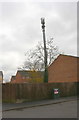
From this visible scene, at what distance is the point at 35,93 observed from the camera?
2002 cm

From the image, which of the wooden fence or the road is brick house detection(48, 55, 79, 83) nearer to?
the wooden fence

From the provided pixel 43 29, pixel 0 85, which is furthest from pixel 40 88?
pixel 43 29

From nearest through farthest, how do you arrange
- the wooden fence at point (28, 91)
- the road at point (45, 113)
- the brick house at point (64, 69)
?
the road at point (45, 113), the wooden fence at point (28, 91), the brick house at point (64, 69)

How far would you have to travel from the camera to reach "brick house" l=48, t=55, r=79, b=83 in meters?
31.8

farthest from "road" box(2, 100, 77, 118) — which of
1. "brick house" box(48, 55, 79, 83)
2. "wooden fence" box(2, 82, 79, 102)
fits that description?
"brick house" box(48, 55, 79, 83)

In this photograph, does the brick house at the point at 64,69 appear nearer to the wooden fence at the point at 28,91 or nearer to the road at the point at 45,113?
the wooden fence at the point at 28,91

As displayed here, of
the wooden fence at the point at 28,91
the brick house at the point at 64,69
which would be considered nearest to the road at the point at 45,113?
the wooden fence at the point at 28,91

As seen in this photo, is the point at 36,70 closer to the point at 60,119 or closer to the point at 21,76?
the point at 21,76

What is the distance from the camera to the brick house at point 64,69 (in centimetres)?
3177

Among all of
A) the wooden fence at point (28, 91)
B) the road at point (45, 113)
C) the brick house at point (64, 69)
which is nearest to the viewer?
the road at point (45, 113)

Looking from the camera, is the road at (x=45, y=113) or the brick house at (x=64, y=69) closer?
the road at (x=45, y=113)

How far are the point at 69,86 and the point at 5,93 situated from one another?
802cm

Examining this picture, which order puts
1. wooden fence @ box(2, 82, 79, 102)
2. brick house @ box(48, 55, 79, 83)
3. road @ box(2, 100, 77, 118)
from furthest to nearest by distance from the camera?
brick house @ box(48, 55, 79, 83) → wooden fence @ box(2, 82, 79, 102) → road @ box(2, 100, 77, 118)

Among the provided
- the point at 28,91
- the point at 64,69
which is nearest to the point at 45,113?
the point at 28,91
